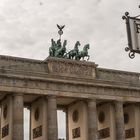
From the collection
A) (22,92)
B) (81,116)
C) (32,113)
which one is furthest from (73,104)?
(22,92)

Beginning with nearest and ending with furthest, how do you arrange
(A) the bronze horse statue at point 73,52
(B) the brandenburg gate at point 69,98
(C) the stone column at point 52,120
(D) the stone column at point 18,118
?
(D) the stone column at point 18,118
(B) the brandenburg gate at point 69,98
(C) the stone column at point 52,120
(A) the bronze horse statue at point 73,52

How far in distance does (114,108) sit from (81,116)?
4.14 metres

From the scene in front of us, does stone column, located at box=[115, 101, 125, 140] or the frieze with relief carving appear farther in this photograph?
stone column, located at box=[115, 101, 125, 140]

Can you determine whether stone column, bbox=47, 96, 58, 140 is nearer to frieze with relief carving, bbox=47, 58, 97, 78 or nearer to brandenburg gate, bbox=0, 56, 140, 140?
brandenburg gate, bbox=0, 56, 140, 140

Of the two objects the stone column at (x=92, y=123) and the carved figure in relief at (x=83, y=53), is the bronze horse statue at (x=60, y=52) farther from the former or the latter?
the stone column at (x=92, y=123)

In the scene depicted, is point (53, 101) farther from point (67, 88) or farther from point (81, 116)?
point (81, 116)

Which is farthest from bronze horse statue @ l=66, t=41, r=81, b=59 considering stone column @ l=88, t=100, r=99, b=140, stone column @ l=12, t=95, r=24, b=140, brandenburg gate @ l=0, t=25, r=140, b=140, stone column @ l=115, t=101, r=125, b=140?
stone column @ l=12, t=95, r=24, b=140

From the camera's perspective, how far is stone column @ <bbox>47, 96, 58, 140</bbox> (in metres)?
35.5

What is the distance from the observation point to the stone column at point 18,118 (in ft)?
111

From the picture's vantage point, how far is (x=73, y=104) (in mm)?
42156

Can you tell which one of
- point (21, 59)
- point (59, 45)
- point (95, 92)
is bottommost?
point (95, 92)

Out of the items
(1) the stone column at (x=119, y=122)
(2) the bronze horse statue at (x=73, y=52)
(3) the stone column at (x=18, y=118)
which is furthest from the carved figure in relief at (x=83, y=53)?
(3) the stone column at (x=18, y=118)

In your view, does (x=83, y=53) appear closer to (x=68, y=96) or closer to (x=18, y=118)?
(x=68, y=96)

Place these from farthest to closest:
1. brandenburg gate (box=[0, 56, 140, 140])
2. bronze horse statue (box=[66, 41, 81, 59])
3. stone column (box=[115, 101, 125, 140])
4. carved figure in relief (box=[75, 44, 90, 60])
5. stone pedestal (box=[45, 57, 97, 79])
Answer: carved figure in relief (box=[75, 44, 90, 60]) → bronze horse statue (box=[66, 41, 81, 59]) → stone column (box=[115, 101, 125, 140]) → stone pedestal (box=[45, 57, 97, 79]) → brandenburg gate (box=[0, 56, 140, 140])
